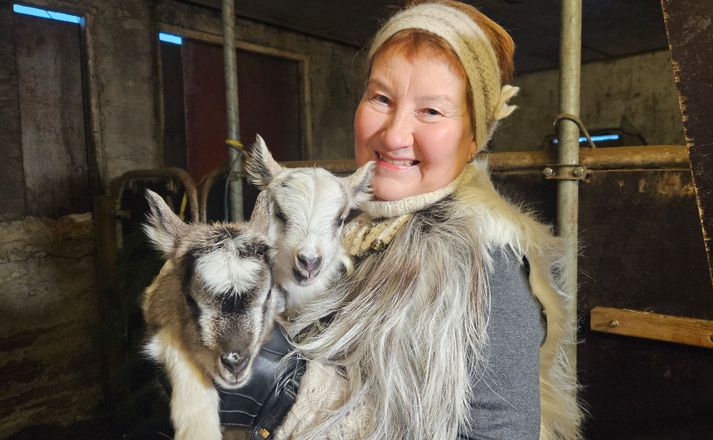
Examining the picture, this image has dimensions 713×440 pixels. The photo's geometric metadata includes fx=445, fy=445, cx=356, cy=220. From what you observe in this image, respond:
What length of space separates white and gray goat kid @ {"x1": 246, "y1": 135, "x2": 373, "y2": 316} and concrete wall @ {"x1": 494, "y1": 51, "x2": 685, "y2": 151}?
5078 millimetres

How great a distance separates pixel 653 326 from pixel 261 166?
1.30 meters

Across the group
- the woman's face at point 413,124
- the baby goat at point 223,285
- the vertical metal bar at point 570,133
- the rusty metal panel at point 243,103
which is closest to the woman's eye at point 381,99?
the woman's face at point 413,124

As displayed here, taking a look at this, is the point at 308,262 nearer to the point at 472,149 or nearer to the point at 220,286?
the point at 220,286

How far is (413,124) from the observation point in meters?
0.91

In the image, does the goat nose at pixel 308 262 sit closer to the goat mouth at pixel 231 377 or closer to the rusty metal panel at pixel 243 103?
the goat mouth at pixel 231 377

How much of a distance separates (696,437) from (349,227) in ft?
4.19

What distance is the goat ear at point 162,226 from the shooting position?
706mm

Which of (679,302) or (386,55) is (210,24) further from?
(679,302)

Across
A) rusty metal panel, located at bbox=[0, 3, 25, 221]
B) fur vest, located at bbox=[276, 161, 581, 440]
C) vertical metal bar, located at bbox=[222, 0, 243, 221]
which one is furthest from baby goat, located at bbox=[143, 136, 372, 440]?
rusty metal panel, located at bbox=[0, 3, 25, 221]

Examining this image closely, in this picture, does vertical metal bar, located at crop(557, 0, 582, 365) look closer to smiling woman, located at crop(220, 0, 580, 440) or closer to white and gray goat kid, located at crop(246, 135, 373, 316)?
smiling woman, located at crop(220, 0, 580, 440)

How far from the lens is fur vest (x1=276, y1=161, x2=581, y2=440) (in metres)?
0.80

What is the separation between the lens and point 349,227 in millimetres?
1003

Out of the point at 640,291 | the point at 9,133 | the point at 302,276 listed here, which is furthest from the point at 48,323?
the point at 640,291

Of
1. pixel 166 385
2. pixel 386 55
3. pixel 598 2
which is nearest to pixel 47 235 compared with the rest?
pixel 166 385
